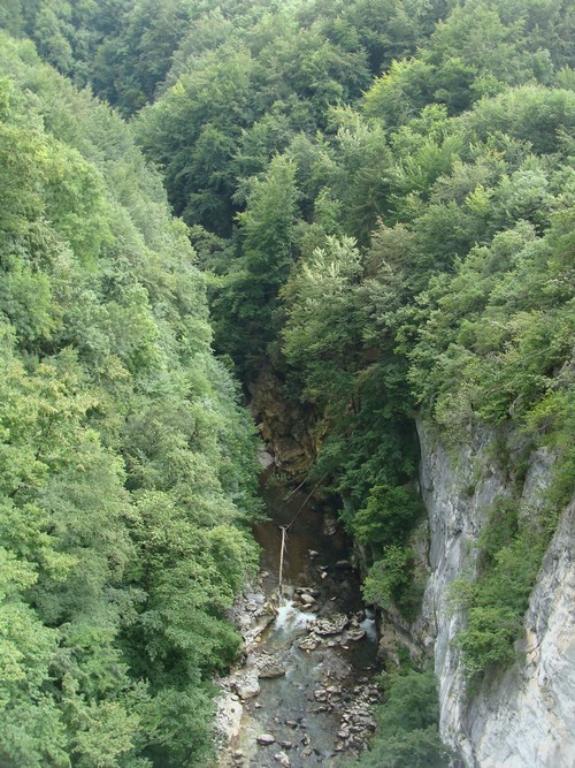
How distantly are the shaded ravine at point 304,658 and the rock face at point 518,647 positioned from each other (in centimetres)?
295

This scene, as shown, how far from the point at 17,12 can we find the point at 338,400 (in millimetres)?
48495

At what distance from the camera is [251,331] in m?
36.7

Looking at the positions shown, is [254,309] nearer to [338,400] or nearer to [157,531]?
[338,400]

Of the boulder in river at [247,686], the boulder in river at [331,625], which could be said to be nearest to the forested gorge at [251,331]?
the boulder in river at [247,686]

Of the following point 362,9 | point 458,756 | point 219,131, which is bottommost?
point 219,131

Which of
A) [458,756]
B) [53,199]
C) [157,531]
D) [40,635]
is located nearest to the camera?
[40,635]

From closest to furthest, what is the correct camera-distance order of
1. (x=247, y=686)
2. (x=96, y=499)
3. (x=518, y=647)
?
(x=518, y=647) → (x=96, y=499) → (x=247, y=686)

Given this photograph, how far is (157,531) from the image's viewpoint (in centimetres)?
1684

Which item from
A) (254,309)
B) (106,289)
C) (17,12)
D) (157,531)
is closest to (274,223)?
(254,309)

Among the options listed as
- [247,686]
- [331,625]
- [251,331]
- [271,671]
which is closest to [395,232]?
[251,331]

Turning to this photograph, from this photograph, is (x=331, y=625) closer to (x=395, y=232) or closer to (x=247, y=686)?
(x=247, y=686)

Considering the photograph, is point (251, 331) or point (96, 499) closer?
point (96, 499)

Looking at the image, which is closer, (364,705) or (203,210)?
(364,705)

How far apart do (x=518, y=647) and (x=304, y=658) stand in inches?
399
